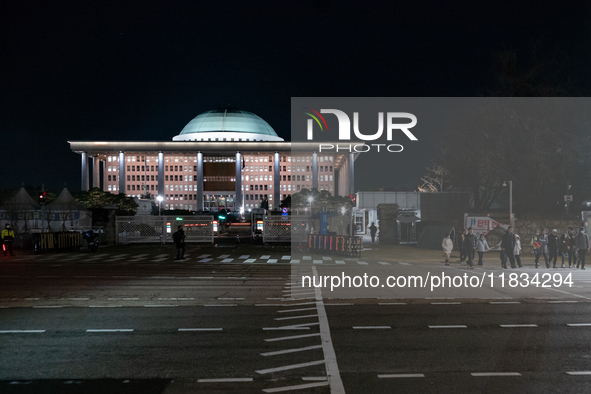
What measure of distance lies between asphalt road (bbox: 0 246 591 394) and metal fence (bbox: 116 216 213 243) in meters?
24.9

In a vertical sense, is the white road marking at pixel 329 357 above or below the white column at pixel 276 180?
below

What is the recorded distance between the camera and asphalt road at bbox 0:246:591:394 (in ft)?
22.7

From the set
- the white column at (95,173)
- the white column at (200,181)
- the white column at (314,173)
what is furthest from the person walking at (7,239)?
the white column at (95,173)

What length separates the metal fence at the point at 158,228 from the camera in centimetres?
4250

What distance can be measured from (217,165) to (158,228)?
384 ft

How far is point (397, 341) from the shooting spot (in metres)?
9.19

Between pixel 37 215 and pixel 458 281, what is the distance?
33833 mm

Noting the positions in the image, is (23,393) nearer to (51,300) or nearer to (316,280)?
(51,300)

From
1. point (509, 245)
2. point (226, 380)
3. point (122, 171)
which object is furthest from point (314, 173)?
point (226, 380)

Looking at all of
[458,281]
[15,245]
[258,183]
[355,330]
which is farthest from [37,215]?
[258,183]

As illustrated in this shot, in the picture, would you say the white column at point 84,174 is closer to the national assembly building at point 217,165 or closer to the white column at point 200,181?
the national assembly building at point 217,165

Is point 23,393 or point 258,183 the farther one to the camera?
point 258,183

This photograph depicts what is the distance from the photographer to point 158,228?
147 ft

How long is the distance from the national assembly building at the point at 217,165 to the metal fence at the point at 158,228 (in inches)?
4272
